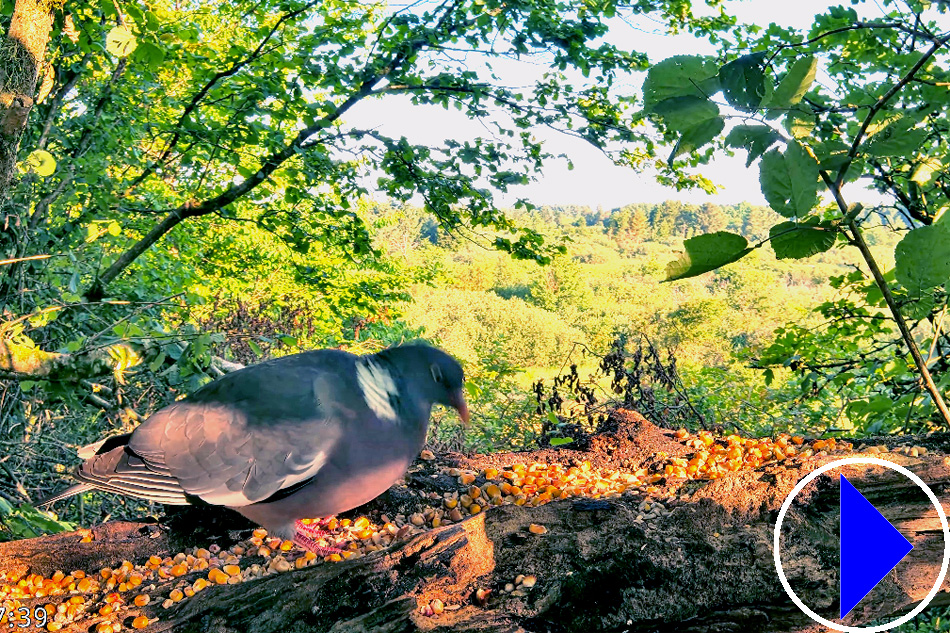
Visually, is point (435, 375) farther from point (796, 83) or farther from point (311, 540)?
point (796, 83)

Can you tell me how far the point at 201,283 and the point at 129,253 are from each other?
627cm

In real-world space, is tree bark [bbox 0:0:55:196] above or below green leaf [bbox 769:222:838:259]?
above

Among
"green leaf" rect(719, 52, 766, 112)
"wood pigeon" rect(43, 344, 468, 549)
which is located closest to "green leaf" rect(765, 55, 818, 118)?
"green leaf" rect(719, 52, 766, 112)

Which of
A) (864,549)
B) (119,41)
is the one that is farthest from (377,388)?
(864,549)

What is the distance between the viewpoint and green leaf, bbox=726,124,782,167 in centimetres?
78

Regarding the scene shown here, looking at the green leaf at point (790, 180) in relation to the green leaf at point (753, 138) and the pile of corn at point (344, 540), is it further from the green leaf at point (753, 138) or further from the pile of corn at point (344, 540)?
the pile of corn at point (344, 540)

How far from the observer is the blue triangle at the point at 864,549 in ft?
7.07

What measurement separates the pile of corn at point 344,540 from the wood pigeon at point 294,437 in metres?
0.20

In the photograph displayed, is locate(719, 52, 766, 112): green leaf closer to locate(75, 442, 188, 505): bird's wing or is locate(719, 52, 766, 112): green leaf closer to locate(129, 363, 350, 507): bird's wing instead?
locate(129, 363, 350, 507): bird's wing

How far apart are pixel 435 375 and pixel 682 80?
2410 mm

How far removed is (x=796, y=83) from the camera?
74cm

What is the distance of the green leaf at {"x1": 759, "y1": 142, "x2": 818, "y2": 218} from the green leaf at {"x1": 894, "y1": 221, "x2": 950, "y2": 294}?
0.21m

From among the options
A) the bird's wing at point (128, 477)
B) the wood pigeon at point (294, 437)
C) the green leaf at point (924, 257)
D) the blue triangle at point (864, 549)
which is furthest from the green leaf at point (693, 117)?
the bird's wing at point (128, 477)

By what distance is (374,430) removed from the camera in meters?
2.93
